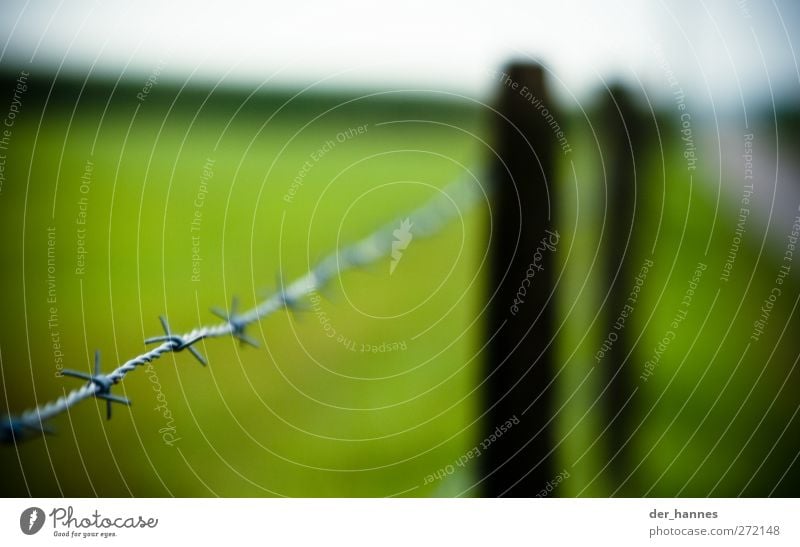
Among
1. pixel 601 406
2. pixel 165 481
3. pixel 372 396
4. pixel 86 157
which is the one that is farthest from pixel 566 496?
pixel 86 157

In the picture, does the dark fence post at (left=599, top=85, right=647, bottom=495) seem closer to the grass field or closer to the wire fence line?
the grass field

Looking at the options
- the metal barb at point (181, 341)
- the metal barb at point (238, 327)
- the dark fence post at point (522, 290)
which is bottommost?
the metal barb at point (181, 341)

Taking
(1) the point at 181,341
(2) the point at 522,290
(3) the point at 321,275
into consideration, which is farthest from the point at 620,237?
(1) the point at 181,341

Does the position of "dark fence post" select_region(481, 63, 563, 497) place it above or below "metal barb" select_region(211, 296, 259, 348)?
above

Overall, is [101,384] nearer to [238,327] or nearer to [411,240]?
[238,327]

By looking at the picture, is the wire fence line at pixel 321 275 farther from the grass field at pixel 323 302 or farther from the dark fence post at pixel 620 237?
the dark fence post at pixel 620 237

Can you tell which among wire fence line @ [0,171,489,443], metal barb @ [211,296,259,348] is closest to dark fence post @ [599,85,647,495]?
wire fence line @ [0,171,489,443]

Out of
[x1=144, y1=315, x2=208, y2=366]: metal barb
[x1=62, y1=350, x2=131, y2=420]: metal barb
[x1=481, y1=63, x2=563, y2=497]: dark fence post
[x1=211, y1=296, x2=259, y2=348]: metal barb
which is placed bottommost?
[x1=62, y1=350, x2=131, y2=420]: metal barb

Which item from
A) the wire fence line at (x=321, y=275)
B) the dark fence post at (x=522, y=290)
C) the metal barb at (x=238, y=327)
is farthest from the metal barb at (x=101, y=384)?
Result: the dark fence post at (x=522, y=290)
